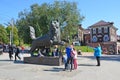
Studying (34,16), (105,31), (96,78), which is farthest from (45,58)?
(105,31)

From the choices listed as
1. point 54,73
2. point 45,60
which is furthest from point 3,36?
point 54,73

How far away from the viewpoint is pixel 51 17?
174ft

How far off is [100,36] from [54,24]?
68.5 meters

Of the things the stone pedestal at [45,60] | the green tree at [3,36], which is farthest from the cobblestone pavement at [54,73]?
the green tree at [3,36]

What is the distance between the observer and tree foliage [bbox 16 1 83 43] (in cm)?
5325

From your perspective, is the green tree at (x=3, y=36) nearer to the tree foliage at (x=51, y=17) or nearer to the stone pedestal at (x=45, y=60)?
the tree foliage at (x=51, y=17)

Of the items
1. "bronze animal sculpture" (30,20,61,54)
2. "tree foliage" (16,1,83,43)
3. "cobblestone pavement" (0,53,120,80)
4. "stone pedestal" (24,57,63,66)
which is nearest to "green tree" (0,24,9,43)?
"tree foliage" (16,1,83,43)

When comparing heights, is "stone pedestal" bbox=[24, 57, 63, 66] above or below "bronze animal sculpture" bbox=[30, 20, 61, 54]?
below

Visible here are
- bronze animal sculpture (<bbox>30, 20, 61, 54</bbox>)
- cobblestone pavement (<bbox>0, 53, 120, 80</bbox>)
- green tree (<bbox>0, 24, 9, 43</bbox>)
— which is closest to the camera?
cobblestone pavement (<bbox>0, 53, 120, 80</bbox>)

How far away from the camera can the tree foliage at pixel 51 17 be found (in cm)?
5325

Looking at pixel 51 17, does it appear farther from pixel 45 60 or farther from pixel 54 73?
pixel 54 73

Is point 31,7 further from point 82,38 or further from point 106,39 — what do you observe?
point 82,38

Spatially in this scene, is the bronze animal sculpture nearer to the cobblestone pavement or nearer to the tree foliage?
the cobblestone pavement

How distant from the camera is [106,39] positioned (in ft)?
285
